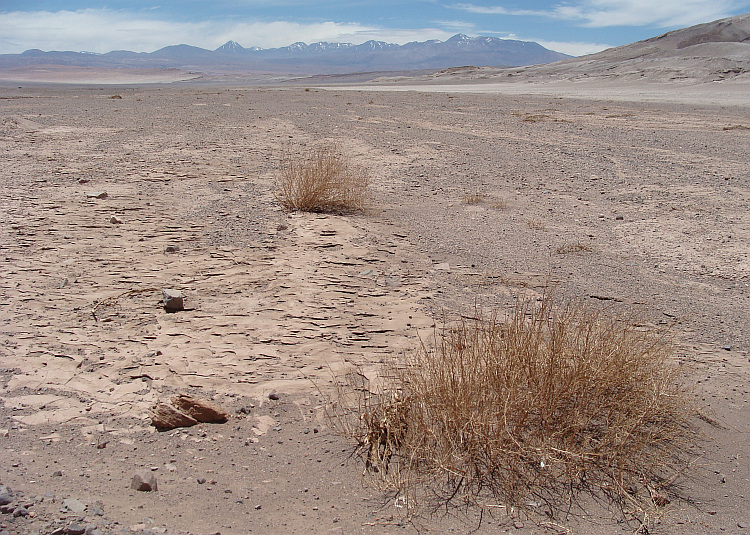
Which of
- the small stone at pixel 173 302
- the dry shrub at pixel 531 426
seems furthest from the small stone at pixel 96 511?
the small stone at pixel 173 302

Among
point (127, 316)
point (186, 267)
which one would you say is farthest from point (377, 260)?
point (127, 316)

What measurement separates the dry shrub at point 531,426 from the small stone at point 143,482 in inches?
37.8

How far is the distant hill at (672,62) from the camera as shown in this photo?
177 ft

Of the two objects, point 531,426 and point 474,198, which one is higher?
point 474,198

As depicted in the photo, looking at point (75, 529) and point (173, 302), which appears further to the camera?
point (173, 302)

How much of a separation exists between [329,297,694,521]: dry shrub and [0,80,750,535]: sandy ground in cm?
14

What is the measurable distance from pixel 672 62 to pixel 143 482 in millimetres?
70648

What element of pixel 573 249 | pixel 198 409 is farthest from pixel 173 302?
pixel 573 249

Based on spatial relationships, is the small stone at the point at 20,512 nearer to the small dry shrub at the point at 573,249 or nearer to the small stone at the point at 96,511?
the small stone at the point at 96,511

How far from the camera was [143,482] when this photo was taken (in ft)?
9.21

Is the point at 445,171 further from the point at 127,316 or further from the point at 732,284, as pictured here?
the point at 127,316

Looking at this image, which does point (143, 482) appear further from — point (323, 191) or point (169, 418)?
point (323, 191)

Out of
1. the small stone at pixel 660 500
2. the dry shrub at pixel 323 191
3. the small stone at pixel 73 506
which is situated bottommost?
the small stone at pixel 660 500

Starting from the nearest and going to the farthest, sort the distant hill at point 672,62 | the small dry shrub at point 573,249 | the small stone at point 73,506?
the small stone at point 73,506 → the small dry shrub at point 573,249 → the distant hill at point 672,62
